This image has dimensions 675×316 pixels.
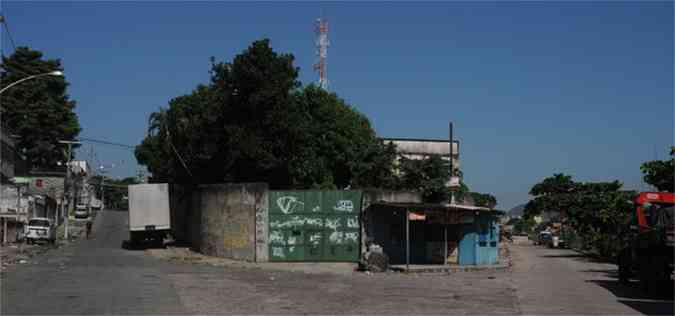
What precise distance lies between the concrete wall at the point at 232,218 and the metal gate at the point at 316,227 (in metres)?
0.81

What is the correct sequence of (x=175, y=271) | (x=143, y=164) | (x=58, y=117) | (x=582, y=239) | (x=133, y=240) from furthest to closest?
(x=58, y=117)
(x=143, y=164)
(x=582, y=239)
(x=133, y=240)
(x=175, y=271)

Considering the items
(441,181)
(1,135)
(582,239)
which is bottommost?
(582,239)

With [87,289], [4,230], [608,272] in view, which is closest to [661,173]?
[608,272]

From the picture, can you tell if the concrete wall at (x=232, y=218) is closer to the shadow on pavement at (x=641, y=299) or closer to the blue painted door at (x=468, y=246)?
the blue painted door at (x=468, y=246)

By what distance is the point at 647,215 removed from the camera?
2172 centimetres

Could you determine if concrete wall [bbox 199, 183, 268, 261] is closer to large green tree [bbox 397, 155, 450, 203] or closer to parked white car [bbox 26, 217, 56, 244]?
large green tree [bbox 397, 155, 450, 203]

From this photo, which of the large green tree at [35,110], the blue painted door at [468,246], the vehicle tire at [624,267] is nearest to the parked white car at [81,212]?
the large green tree at [35,110]

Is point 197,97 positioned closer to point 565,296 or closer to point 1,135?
point 1,135

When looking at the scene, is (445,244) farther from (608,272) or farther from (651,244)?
(651,244)

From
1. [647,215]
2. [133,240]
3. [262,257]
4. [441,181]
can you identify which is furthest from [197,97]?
[647,215]

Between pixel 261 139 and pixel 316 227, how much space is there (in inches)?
307

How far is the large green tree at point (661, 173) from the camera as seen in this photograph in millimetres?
29422

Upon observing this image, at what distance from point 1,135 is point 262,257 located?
3761cm

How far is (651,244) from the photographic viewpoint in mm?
19609
